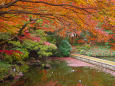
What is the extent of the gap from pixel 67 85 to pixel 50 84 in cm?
89

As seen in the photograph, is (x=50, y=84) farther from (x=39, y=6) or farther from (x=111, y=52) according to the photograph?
(x=111, y=52)

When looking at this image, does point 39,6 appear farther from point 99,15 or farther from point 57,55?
point 57,55

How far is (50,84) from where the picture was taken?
20.5ft

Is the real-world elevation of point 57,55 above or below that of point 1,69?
below

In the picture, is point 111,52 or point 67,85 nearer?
point 67,85

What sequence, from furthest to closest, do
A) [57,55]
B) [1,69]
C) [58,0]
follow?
[57,55]
[1,69]
[58,0]

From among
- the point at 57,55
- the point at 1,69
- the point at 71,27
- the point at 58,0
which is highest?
the point at 58,0

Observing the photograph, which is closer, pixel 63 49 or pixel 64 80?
pixel 64 80

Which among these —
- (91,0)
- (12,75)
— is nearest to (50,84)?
(12,75)

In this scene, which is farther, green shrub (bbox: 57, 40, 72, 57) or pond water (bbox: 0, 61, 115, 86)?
green shrub (bbox: 57, 40, 72, 57)

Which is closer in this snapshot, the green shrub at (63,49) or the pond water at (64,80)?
the pond water at (64,80)

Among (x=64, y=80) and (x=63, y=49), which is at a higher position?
(x=63, y=49)

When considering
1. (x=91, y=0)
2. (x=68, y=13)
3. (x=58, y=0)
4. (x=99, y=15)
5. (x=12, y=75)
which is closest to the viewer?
(x=91, y=0)

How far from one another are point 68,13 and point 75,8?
38cm
